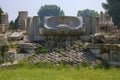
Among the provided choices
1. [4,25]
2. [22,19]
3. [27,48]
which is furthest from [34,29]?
[22,19]

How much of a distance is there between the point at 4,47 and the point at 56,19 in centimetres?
399

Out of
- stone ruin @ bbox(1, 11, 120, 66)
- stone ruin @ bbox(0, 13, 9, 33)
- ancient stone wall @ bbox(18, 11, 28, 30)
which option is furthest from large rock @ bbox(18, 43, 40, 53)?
ancient stone wall @ bbox(18, 11, 28, 30)

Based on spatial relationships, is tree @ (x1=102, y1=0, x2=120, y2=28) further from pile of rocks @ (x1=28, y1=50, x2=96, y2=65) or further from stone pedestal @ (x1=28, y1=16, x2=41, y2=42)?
pile of rocks @ (x1=28, y1=50, x2=96, y2=65)

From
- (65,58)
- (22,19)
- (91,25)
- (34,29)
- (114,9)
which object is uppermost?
(114,9)

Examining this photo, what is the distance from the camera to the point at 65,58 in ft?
47.7

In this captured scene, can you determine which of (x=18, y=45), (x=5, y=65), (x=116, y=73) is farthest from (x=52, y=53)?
(x=116, y=73)

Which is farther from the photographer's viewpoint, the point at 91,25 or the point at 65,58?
the point at 91,25

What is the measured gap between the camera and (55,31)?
56.4ft

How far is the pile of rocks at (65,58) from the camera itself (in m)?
14.3

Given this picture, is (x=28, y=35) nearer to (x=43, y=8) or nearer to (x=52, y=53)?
(x=52, y=53)

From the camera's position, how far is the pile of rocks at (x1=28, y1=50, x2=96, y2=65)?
14.3 m

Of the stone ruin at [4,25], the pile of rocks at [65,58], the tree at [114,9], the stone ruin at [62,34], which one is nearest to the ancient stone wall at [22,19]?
the stone ruin at [4,25]

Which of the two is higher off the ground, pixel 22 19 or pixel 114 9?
pixel 114 9

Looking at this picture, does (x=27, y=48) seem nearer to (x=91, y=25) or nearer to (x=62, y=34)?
(x=62, y=34)
